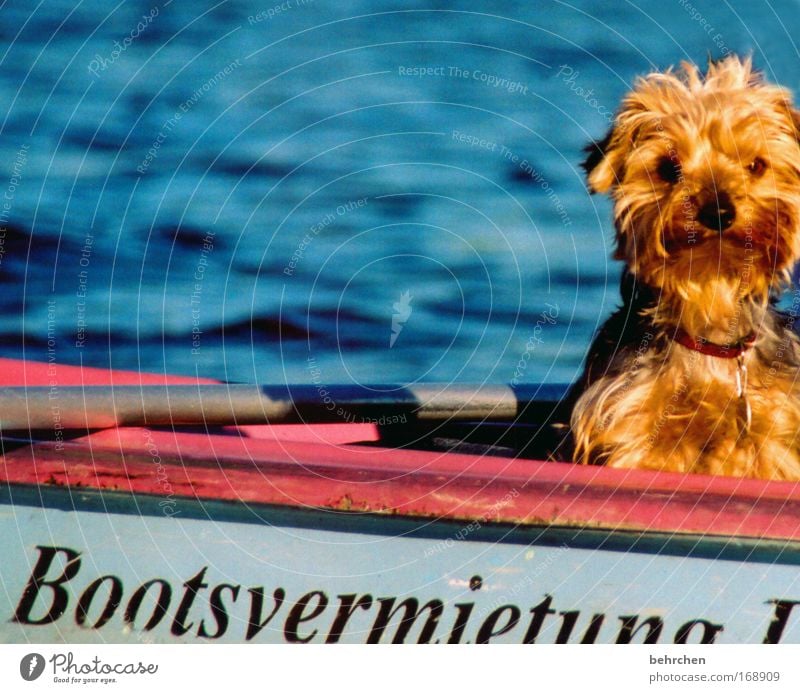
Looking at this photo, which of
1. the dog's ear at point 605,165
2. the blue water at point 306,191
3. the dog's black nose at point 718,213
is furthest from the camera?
the blue water at point 306,191

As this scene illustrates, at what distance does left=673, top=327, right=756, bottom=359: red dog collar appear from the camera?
11.1ft

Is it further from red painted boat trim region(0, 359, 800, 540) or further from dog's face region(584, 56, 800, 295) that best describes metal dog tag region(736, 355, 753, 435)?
red painted boat trim region(0, 359, 800, 540)

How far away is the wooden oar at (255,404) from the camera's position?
10.6 ft

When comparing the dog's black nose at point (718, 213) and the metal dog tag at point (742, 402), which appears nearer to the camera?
the dog's black nose at point (718, 213)

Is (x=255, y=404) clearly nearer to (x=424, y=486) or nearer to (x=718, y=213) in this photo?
(x=424, y=486)

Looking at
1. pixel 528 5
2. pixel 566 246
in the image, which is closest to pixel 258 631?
pixel 566 246

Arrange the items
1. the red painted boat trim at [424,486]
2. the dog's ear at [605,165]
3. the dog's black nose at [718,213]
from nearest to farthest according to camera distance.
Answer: the red painted boat trim at [424,486], the dog's black nose at [718,213], the dog's ear at [605,165]

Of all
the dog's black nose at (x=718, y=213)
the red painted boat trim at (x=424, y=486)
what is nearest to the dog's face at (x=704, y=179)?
the dog's black nose at (x=718, y=213)

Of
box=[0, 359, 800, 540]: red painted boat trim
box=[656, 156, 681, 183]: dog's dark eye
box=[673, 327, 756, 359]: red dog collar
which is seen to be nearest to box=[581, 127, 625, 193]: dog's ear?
box=[656, 156, 681, 183]: dog's dark eye

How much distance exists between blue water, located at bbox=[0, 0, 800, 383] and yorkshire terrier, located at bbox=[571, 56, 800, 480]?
5.45ft

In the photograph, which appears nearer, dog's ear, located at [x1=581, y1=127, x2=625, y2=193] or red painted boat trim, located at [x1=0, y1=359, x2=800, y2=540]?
red painted boat trim, located at [x1=0, y1=359, x2=800, y2=540]

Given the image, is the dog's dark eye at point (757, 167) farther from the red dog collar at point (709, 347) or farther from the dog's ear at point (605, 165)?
the red dog collar at point (709, 347)

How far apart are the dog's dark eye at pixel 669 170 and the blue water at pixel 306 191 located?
187cm

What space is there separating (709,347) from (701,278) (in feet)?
0.72
